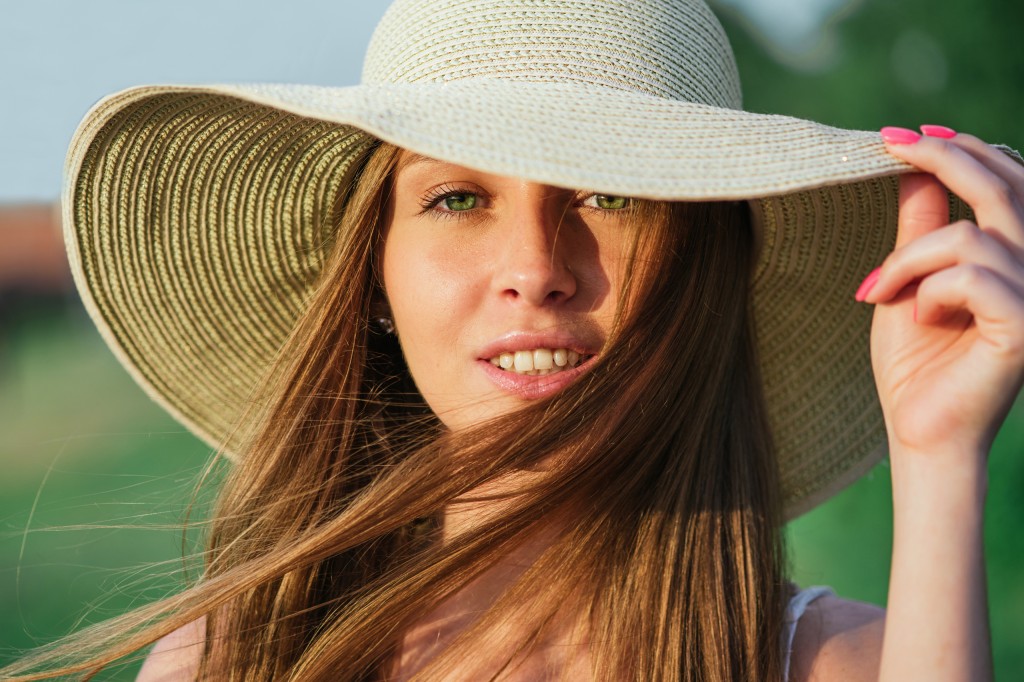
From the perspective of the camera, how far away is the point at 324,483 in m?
1.76

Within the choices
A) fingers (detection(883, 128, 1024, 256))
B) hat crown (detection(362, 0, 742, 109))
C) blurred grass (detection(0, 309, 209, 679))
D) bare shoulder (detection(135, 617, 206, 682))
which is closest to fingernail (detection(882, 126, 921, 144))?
fingers (detection(883, 128, 1024, 256))

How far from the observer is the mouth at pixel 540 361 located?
146 centimetres

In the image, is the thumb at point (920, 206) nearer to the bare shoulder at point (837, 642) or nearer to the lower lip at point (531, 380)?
the lower lip at point (531, 380)

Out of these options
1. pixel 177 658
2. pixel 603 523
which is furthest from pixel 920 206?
pixel 177 658

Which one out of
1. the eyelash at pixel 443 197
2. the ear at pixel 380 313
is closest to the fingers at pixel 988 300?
the eyelash at pixel 443 197

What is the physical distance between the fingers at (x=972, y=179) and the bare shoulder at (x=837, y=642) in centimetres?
66

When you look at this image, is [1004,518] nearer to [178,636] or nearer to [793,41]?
[793,41]

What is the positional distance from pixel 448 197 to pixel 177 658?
102 cm

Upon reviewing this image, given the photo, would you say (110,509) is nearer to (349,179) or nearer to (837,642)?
(349,179)

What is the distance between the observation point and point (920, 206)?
1235mm

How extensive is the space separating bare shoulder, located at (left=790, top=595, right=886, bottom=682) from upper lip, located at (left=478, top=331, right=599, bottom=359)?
23.1 inches

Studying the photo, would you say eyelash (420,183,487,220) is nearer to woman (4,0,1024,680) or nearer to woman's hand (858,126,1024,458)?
woman (4,0,1024,680)

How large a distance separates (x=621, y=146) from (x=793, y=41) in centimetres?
395

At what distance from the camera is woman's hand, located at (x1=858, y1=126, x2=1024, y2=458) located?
113 centimetres
